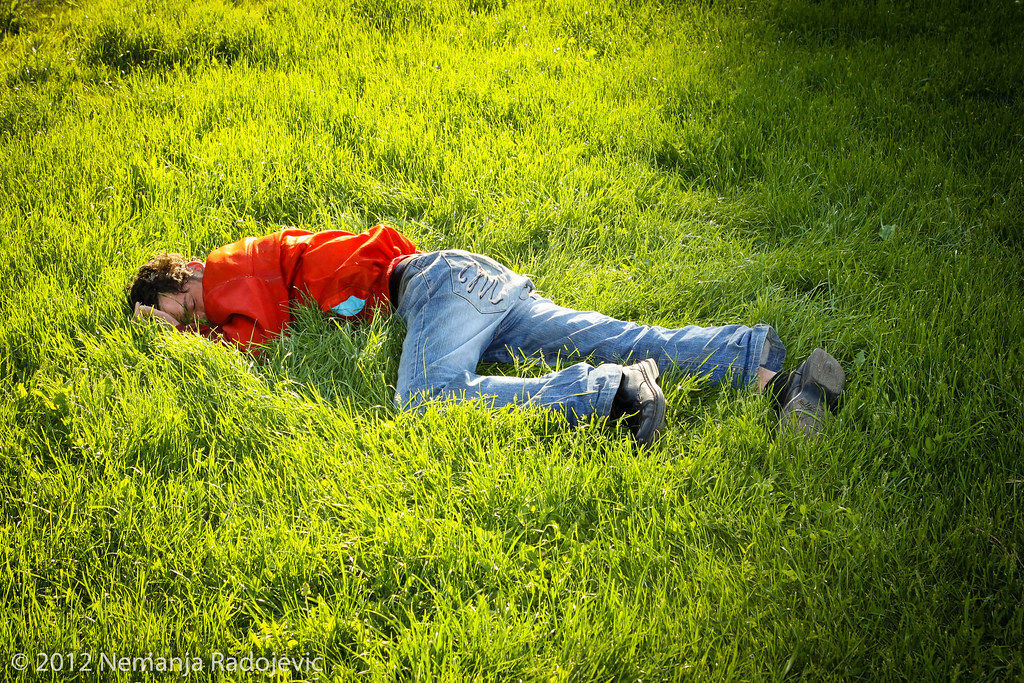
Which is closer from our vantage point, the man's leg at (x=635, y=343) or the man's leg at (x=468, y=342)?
the man's leg at (x=468, y=342)

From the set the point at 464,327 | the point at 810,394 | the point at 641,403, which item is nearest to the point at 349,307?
the point at 464,327

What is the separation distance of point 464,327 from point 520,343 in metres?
0.34

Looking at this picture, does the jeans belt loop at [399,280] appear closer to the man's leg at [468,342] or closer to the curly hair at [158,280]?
the man's leg at [468,342]

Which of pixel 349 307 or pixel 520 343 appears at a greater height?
pixel 349 307

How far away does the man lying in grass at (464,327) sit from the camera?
8.44 ft

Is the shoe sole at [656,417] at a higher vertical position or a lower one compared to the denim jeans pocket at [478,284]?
lower

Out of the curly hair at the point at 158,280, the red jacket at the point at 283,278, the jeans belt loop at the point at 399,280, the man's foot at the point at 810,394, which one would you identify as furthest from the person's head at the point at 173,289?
the man's foot at the point at 810,394

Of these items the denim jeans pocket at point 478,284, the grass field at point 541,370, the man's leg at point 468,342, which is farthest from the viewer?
the denim jeans pocket at point 478,284

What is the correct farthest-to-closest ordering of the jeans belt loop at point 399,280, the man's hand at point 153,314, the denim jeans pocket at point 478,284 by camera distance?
the man's hand at point 153,314, the jeans belt loop at point 399,280, the denim jeans pocket at point 478,284

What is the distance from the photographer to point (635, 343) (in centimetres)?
287

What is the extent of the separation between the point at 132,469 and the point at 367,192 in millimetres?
2236

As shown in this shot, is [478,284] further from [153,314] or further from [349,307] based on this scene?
[153,314]

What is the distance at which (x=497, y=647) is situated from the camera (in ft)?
6.10

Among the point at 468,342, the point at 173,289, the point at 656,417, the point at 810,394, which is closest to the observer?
the point at 656,417
